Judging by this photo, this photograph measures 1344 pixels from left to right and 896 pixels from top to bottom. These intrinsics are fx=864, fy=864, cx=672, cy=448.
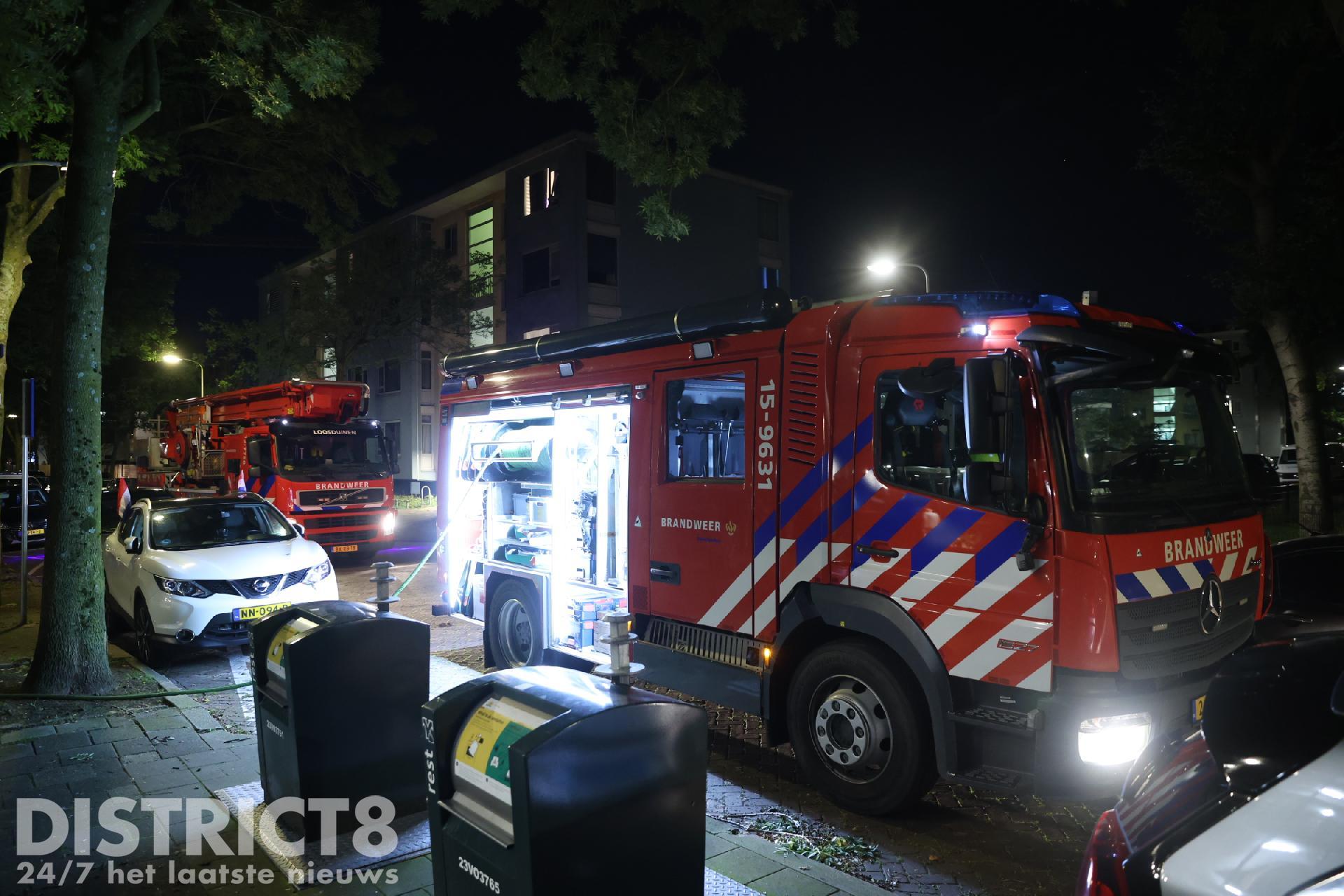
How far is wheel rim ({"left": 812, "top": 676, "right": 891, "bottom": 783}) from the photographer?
4.85m

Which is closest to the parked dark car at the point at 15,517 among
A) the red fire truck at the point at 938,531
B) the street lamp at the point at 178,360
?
the street lamp at the point at 178,360

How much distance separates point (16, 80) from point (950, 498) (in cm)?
863

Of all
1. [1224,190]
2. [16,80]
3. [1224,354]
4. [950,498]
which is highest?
[1224,190]

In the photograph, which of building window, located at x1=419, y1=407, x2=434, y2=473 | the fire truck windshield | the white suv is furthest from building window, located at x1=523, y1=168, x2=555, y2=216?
the white suv

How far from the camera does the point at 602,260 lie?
31422 mm

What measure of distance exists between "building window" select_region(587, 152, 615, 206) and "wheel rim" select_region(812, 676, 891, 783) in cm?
2793

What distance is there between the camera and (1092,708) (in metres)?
4.11

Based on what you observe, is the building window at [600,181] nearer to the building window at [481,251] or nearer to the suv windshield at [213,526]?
the building window at [481,251]

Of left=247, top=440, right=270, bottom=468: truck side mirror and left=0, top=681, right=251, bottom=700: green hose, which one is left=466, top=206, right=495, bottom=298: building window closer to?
left=247, top=440, right=270, bottom=468: truck side mirror

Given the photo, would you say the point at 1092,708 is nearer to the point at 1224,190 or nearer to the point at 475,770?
the point at 475,770

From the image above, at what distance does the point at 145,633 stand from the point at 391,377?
3330 cm

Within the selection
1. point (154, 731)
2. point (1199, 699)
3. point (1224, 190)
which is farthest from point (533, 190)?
point (1199, 699)

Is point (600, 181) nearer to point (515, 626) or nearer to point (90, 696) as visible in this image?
point (515, 626)

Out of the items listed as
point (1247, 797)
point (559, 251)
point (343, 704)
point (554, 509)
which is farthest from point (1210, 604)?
point (559, 251)
